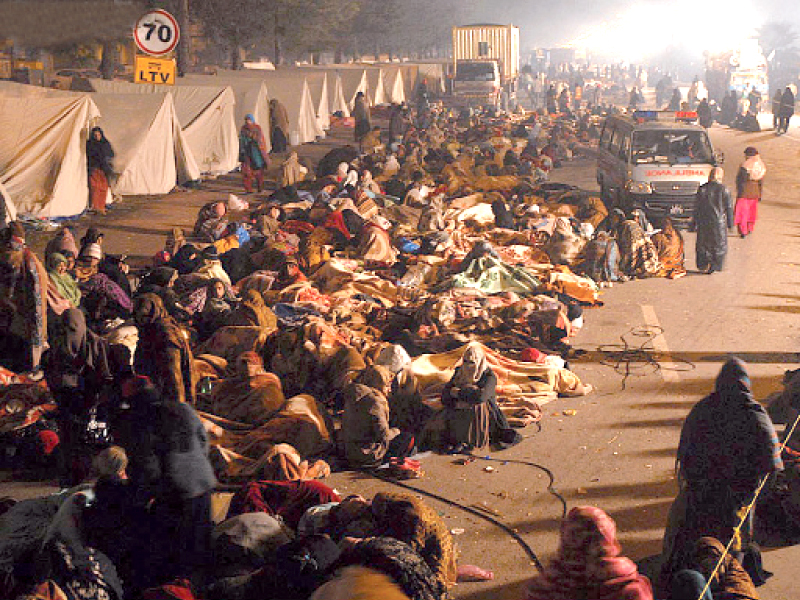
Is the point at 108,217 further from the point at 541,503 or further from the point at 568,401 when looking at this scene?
the point at 541,503

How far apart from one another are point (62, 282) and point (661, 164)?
10982 millimetres

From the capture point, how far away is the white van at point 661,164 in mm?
17234

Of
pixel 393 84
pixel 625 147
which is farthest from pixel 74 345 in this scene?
pixel 393 84

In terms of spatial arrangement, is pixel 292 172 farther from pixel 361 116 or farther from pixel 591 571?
pixel 591 571

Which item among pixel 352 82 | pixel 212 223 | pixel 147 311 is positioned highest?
pixel 352 82

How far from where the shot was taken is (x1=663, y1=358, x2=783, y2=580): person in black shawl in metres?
5.53

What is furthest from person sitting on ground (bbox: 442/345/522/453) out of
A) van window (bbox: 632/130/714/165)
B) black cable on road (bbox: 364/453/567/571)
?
van window (bbox: 632/130/714/165)

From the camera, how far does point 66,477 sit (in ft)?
24.5

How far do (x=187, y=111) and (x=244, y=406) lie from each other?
598 inches

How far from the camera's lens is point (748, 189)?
16.6 m

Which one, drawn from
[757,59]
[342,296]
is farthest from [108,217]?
[757,59]

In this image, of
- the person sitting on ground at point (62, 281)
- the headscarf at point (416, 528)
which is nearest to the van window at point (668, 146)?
the person sitting on ground at point (62, 281)

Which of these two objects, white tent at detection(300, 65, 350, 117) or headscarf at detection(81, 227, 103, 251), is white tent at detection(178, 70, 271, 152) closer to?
white tent at detection(300, 65, 350, 117)

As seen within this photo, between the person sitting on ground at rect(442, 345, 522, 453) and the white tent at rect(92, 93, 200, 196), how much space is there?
1245 centimetres
